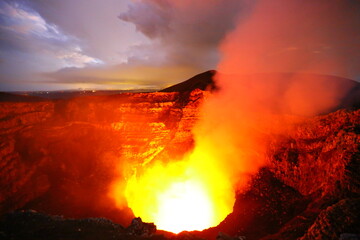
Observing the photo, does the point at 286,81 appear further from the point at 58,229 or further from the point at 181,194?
the point at 58,229

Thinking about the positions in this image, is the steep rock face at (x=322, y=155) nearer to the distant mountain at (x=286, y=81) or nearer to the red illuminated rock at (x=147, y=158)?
the red illuminated rock at (x=147, y=158)

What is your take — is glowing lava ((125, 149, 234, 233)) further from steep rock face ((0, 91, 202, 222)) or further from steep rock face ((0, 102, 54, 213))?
Result: steep rock face ((0, 102, 54, 213))

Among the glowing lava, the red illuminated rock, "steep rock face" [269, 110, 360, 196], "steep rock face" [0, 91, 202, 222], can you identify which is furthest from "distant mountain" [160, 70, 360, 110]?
the glowing lava

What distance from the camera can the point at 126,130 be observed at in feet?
78.2

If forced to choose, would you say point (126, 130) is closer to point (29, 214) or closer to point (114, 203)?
point (114, 203)

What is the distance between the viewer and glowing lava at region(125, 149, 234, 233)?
77.7 ft

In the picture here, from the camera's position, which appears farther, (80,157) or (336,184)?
(80,157)

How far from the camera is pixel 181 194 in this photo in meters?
26.7

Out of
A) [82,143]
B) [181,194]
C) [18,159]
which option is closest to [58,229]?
[18,159]

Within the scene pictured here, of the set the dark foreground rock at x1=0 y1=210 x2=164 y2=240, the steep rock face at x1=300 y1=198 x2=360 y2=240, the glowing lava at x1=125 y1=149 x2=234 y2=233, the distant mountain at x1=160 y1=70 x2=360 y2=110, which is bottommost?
the glowing lava at x1=125 y1=149 x2=234 y2=233

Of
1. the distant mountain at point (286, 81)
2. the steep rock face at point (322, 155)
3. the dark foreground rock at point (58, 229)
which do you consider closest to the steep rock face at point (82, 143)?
the distant mountain at point (286, 81)

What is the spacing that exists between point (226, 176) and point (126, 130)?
38.7 feet

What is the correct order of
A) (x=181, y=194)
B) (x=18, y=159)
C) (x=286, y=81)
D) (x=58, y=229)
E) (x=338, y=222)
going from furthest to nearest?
(x=286, y=81)
(x=181, y=194)
(x=18, y=159)
(x=58, y=229)
(x=338, y=222)

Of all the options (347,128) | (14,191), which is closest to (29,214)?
(14,191)
